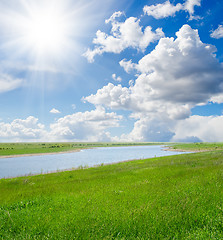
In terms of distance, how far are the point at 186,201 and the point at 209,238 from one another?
8.37ft

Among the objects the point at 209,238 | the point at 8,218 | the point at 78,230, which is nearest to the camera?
the point at 209,238

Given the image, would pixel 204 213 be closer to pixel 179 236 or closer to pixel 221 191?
pixel 179 236

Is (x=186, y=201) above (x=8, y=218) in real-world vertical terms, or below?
above

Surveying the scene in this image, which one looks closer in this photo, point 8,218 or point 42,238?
point 42,238

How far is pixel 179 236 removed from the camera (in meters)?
5.45

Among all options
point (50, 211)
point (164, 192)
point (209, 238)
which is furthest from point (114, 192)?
point (209, 238)

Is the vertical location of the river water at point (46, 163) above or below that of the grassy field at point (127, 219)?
below

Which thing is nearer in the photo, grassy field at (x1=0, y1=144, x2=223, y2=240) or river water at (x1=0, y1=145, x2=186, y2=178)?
grassy field at (x1=0, y1=144, x2=223, y2=240)

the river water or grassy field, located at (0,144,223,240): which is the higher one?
grassy field, located at (0,144,223,240)

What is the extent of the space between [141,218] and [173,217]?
3.99 ft

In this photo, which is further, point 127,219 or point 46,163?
point 46,163

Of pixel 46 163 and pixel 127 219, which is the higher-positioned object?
pixel 127 219

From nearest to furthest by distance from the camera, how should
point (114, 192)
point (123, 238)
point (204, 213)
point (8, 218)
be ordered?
point (123, 238), point (204, 213), point (8, 218), point (114, 192)

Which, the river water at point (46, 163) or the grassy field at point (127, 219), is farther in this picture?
the river water at point (46, 163)
